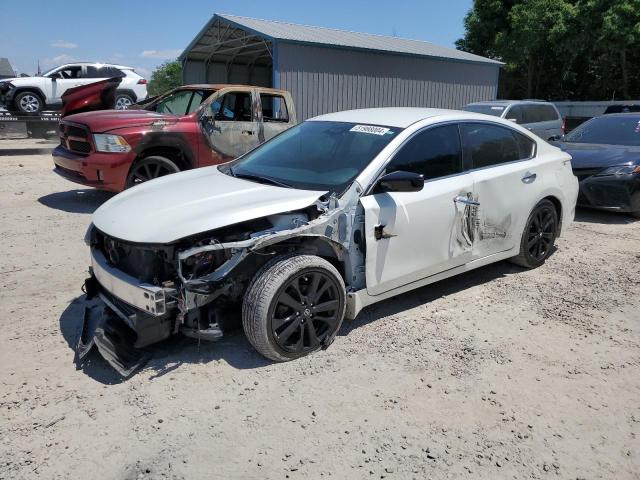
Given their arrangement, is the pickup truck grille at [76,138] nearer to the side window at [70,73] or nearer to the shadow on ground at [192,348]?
the shadow on ground at [192,348]

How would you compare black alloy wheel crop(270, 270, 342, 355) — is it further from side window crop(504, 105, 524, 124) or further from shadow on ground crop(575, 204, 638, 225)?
side window crop(504, 105, 524, 124)

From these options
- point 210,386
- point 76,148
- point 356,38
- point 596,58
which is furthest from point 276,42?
point 596,58

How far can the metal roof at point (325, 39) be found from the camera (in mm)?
15469

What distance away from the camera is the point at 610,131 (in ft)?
28.7

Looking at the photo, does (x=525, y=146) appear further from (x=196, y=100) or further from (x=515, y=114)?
(x=515, y=114)

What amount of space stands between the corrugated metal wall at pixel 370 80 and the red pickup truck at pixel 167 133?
632 cm

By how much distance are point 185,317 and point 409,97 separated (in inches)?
647

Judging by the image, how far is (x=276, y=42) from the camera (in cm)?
1470

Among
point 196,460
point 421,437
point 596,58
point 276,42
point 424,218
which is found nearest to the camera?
point 196,460

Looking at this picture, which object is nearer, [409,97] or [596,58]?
[409,97]

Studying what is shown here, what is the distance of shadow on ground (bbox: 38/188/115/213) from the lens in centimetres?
783

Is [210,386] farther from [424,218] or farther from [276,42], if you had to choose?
[276,42]

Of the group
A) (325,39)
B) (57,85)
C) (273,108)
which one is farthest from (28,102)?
(273,108)

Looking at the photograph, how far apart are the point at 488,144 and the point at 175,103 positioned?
5.81m
